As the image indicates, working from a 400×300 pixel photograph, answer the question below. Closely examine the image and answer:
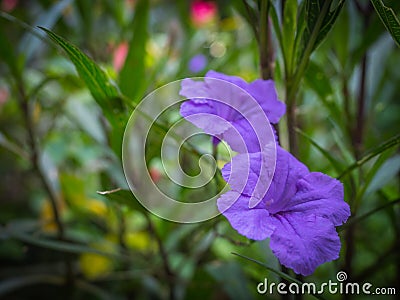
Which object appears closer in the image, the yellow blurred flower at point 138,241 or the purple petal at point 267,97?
the purple petal at point 267,97

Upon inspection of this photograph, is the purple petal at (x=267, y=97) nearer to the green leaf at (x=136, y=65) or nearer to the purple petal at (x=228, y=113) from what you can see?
the purple petal at (x=228, y=113)

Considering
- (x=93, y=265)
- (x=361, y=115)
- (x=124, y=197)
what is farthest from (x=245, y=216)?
(x=93, y=265)

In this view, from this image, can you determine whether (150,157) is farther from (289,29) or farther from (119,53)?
(119,53)

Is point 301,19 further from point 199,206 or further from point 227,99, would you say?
point 199,206

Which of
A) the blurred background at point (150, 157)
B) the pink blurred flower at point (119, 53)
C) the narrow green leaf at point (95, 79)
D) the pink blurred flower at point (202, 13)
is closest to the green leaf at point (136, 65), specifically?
the blurred background at point (150, 157)

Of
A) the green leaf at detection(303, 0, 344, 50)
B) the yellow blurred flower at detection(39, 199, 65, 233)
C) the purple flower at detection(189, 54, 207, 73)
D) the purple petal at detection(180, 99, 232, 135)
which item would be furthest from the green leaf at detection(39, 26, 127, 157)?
the purple flower at detection(189, 54, 207, 73)

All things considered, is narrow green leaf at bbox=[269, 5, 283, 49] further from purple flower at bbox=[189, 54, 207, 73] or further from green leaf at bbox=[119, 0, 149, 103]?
purple flower at bbox=[189, 54, 207, 73]

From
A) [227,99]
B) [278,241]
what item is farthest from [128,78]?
[278,241]
